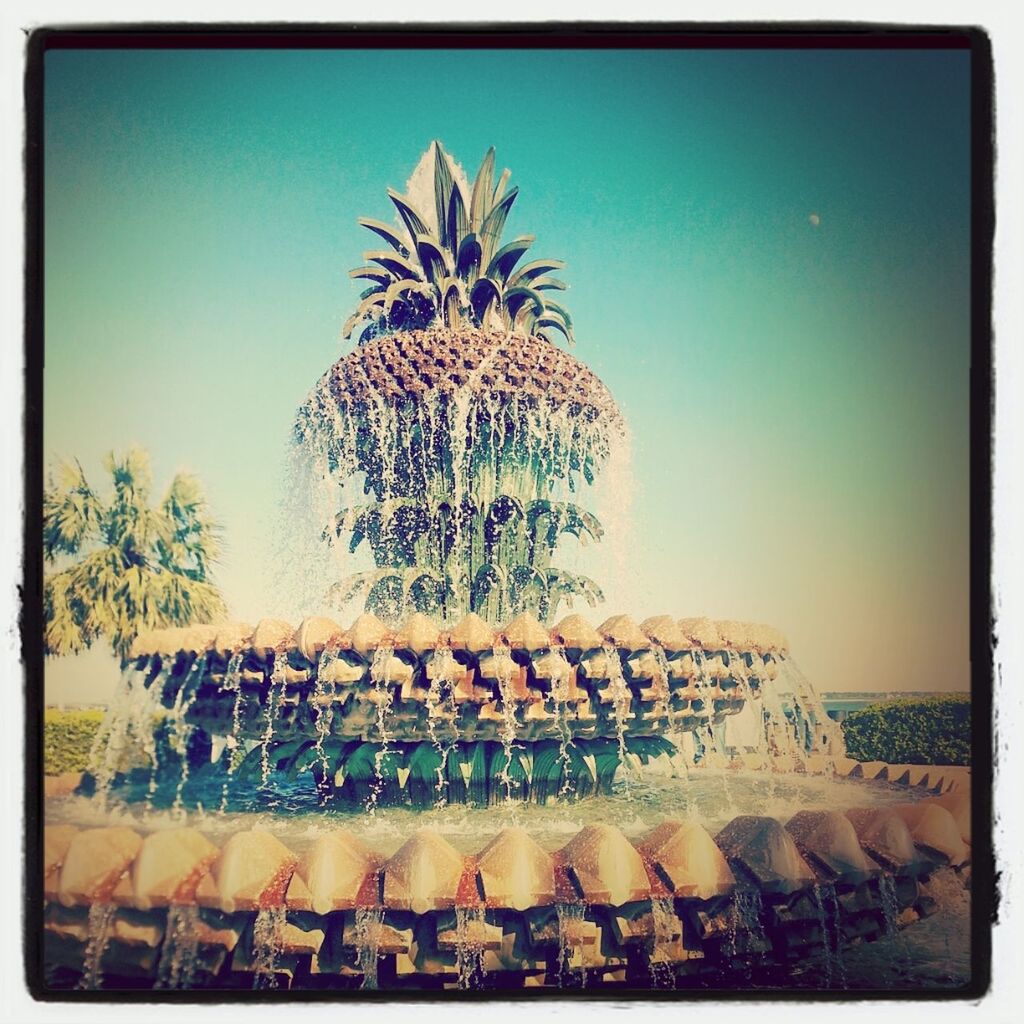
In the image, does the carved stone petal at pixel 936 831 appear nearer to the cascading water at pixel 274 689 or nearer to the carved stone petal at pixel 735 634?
the carved stone petal at pixel 735 634

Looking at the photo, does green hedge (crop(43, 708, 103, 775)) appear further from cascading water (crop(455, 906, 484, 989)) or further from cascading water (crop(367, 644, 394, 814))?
cascading water (crop(455, 906, 484, 989))

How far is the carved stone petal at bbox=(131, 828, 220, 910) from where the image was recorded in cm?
607

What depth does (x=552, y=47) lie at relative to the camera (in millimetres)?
6484

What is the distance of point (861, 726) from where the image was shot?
6898 millimetres

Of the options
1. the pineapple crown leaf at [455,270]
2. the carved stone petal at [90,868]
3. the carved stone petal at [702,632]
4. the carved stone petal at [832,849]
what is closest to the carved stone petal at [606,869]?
the carved stone petal at [832,849]

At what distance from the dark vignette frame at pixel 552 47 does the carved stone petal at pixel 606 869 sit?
475 millimetres

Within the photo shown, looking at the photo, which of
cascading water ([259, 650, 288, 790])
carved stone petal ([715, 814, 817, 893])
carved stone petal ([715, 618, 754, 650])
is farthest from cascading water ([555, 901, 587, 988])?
cascading water ([259, 650, 288, 790])

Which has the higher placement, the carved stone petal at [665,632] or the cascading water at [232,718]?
the carved stone petal at [665,632]

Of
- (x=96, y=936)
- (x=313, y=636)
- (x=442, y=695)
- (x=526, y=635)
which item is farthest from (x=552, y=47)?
(x=96, y=936)

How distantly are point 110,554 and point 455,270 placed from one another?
281cm

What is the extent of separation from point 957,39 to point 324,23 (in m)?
3.31

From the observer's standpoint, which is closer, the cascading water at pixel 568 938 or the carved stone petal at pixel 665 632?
the cascading water at pixel 568 938

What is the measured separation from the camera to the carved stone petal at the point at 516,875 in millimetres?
5992

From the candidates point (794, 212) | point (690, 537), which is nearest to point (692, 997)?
point (690, 537)
